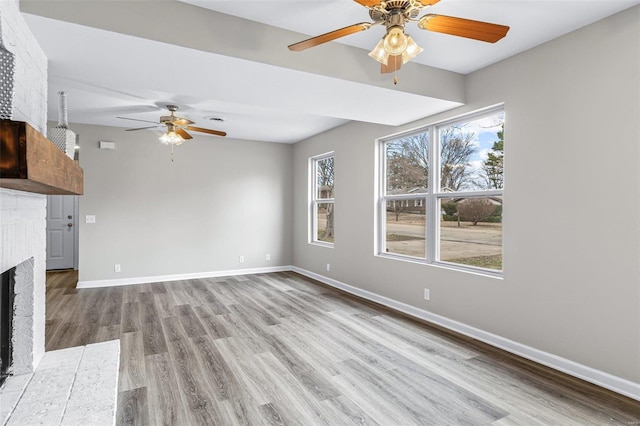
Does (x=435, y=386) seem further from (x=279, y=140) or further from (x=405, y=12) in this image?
(x=279, y=140)

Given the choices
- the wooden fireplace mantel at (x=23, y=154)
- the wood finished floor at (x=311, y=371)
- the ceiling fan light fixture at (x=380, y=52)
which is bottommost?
the wood finished floor at (x=311, y=371)

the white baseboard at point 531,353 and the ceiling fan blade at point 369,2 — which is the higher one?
the ceiling fan blade at point 369,2

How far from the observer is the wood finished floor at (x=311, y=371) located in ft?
7.08

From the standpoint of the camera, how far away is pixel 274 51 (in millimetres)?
2592

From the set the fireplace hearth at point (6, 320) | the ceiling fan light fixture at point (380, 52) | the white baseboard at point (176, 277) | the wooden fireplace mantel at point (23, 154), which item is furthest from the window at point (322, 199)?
the wooden fireplace mantel at point (23, 154)

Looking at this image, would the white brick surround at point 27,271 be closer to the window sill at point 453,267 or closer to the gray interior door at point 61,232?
the window sill at point 453,267

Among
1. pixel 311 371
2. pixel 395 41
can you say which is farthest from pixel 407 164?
pixel 311 371

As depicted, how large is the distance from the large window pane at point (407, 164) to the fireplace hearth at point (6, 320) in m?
3.77

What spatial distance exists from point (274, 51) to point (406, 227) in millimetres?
2708

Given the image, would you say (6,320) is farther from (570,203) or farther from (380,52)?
(570,203)

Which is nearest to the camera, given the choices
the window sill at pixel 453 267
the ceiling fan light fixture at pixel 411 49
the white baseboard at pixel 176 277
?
the ceiling fan light fixture at pixel 411 49

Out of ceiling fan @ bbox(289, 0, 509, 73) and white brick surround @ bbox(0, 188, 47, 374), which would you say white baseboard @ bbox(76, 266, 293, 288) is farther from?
ceiling fan @ bbox(289, 0, 509, 73)

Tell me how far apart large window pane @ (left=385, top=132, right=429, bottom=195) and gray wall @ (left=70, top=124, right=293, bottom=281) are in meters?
2.90

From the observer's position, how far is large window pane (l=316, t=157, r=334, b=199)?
20.0 feet
